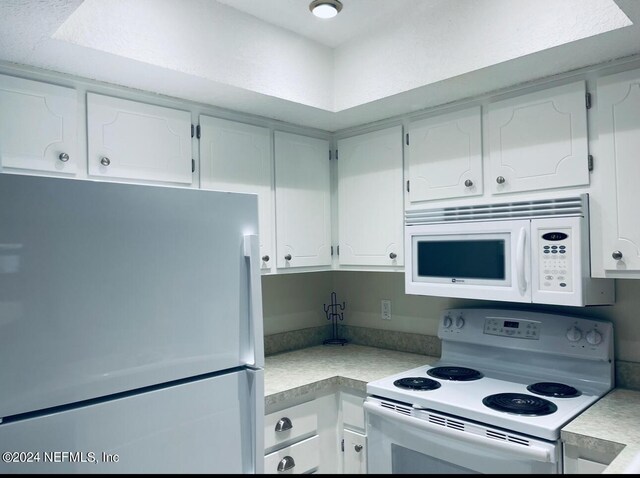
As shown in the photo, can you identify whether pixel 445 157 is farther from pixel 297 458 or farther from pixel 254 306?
pixel 297 458

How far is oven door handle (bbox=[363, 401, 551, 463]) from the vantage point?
1.59 m

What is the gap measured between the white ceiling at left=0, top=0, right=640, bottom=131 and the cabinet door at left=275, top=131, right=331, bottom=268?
187mm

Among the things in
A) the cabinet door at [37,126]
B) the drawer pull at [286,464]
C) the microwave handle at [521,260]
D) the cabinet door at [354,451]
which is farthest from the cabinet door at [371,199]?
the cabinet door at [37,126]

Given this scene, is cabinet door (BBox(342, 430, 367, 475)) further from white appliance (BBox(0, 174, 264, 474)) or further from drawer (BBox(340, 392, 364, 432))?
white appliance (BBox(0, 174, 264, 474))

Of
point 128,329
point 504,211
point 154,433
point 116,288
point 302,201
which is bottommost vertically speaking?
point 154,433

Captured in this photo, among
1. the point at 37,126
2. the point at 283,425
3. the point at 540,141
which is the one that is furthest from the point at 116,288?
the point at 540,141

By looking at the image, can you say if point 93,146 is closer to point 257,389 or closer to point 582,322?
point 257,389

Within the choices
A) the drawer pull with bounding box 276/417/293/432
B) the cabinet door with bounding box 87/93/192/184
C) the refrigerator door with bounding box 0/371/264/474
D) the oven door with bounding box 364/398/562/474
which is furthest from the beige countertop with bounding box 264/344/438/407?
the cabinet door with bounding box 87/93/192/184

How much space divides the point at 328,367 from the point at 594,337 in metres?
1.20

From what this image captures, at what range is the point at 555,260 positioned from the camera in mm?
1830

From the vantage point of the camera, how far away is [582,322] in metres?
2.04

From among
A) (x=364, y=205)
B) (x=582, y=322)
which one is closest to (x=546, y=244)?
(x=582, y=322)

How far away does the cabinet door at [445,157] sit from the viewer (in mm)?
2159

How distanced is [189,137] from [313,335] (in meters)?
1.47
